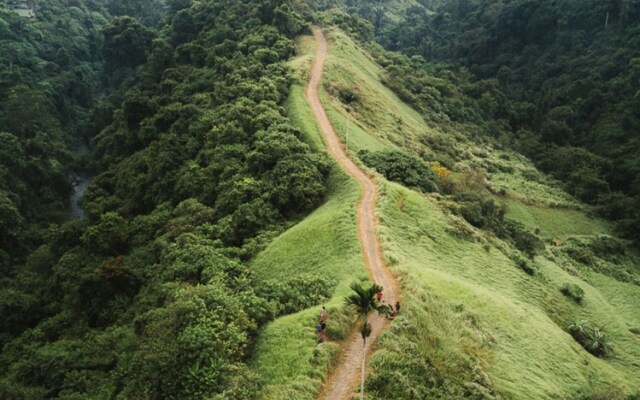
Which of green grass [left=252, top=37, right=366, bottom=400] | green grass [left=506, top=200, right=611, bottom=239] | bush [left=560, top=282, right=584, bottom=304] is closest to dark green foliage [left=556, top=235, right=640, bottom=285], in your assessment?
green grass [left=506, top=200, right=611, bottom=239]

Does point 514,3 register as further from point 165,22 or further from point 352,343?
point 352,343

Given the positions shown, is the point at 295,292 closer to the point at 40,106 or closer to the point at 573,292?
the point at 573,292

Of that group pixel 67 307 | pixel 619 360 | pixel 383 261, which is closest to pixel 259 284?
pixel 383 261

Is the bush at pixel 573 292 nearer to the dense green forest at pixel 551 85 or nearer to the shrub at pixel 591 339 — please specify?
the shrub at pixel 591 339

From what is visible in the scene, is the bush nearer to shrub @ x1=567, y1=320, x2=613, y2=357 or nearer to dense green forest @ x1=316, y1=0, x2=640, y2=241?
shrub @ x1=567, y1=320, x2=613, y2=357

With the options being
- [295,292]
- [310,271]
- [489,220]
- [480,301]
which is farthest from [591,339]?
[295,292]

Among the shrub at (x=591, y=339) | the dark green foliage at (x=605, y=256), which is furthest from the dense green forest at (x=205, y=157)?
the shrub at (x=591, y=339)

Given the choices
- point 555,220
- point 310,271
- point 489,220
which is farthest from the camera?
point 555,220
